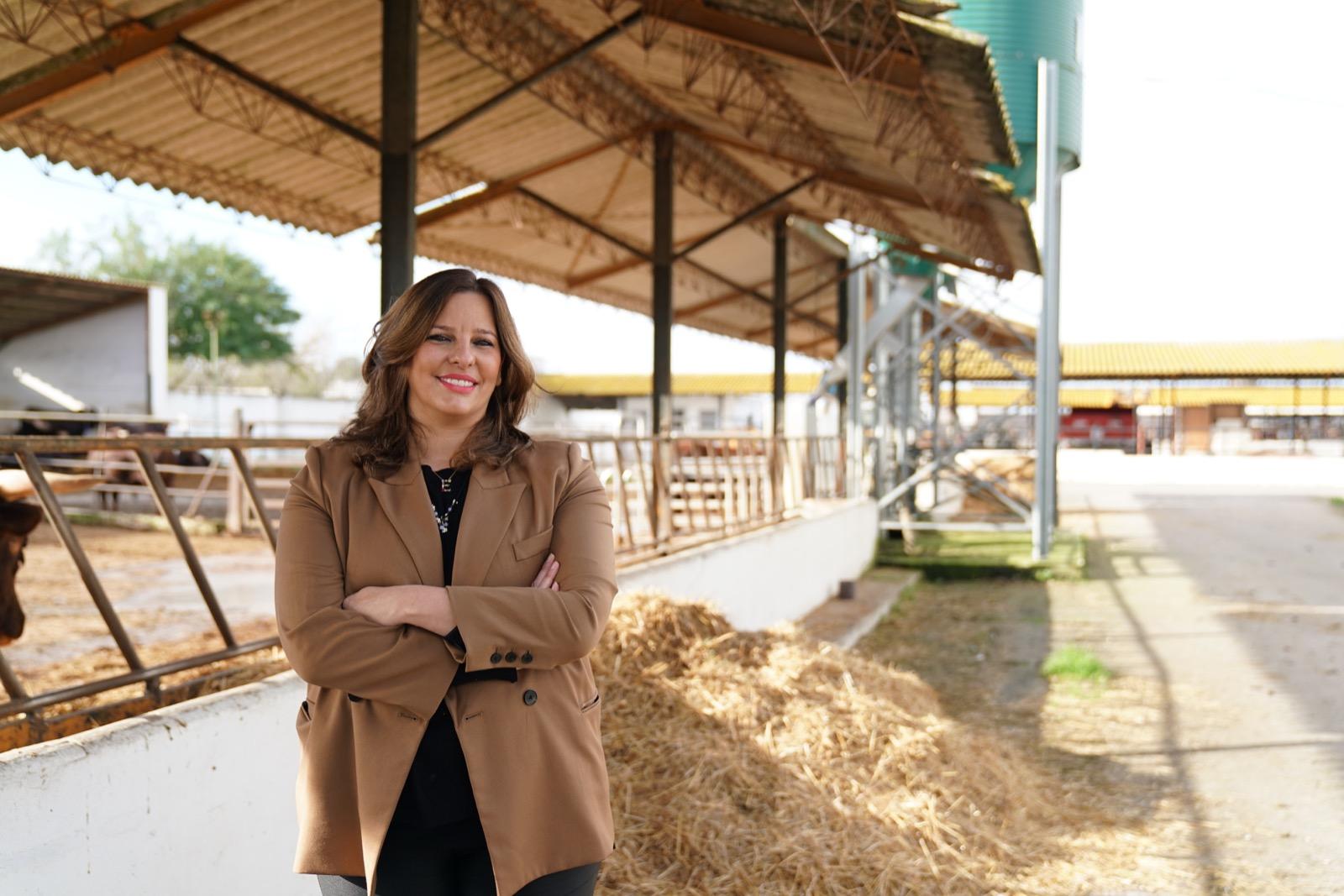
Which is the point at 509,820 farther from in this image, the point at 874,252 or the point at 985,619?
the point at 874,252

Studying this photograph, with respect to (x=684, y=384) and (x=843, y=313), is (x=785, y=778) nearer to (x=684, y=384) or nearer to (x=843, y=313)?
(x=843, y=313)

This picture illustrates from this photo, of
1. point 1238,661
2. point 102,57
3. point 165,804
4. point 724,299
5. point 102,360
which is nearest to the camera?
point 165,804

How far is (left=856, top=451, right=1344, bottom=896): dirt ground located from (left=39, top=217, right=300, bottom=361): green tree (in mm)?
37247

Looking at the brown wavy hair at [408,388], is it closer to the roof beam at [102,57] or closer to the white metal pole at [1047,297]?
the roof beam at [102,57]

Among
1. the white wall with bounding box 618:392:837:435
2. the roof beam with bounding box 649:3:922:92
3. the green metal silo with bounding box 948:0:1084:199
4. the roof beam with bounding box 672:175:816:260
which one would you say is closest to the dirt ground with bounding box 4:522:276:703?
the roof beam with bounding box 649:3:922:92

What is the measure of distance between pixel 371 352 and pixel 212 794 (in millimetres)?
1494

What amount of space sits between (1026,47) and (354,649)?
1300 centimetres

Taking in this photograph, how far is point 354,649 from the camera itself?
160 centimetres

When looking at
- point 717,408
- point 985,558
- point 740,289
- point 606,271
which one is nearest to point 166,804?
point 985,558

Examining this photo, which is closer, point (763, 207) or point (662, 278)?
point (662, 278)

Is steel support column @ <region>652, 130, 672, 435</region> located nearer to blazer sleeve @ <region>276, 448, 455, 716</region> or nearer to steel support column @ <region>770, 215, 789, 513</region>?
steel support column @ <region>770, 215, 789, 513</region>

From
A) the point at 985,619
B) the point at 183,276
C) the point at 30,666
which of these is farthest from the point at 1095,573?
the point at 183,276

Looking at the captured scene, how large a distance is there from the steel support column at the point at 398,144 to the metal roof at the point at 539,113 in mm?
473

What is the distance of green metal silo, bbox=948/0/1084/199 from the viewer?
12.7m
